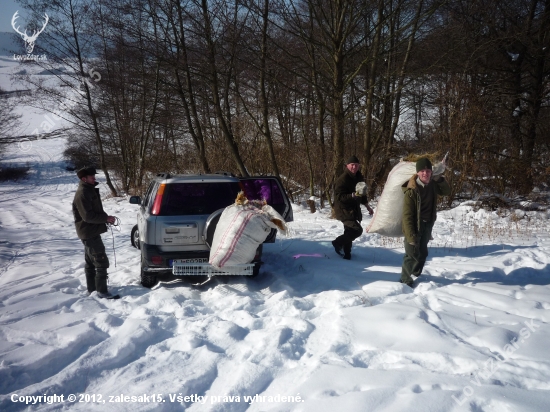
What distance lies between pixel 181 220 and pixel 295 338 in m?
2.48

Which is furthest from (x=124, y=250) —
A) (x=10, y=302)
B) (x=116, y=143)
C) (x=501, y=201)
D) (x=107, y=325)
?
(x=116, y=143)

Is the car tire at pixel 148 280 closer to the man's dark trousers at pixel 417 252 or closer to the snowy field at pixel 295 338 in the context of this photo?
the snowy field at pixel 295 338

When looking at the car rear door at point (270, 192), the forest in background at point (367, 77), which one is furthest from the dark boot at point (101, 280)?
the forest in background at point (367, 77)

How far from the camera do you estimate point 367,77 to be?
44.1 ft

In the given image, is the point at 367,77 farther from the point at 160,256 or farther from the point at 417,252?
the point at 160,256

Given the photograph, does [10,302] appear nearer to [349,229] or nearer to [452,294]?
[349,229]

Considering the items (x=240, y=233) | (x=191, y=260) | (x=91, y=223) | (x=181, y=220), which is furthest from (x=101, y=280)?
(x=240, y=233)

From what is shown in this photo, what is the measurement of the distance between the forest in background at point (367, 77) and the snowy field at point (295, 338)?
5.51 meters

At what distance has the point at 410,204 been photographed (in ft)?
16.6

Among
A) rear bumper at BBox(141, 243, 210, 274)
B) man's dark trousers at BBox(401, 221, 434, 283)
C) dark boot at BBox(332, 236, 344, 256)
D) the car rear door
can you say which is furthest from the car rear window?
man's dark trousers at BBox(401, 221, 434, 283)

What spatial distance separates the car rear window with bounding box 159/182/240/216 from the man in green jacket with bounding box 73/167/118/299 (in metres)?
0.84

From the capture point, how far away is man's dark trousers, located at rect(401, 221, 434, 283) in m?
5.16

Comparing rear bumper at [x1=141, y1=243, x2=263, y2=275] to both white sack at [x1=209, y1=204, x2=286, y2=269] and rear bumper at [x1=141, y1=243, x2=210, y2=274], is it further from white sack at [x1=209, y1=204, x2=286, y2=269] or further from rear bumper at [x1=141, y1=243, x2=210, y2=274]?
white sack at [x1=209, y1=204, x2=286, y2=269]

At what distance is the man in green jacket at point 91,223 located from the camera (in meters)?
5.20
